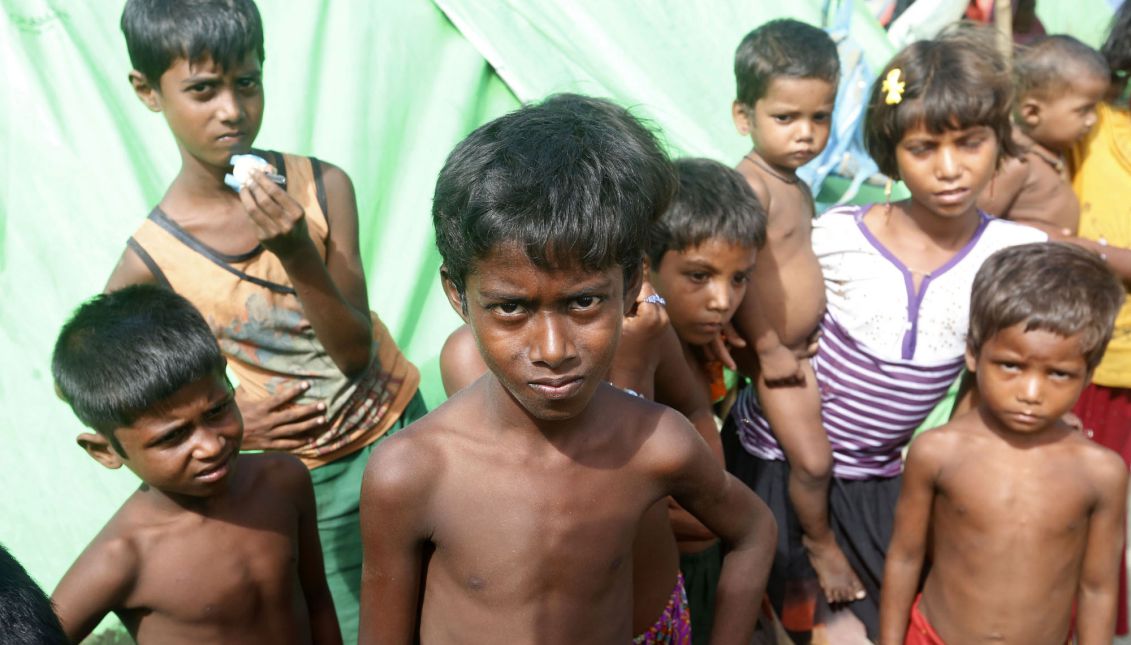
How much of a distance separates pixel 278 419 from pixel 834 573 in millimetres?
1506

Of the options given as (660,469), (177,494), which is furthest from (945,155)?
(177,494)

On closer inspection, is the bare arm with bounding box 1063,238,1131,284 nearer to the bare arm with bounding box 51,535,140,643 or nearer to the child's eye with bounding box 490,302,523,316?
the child's eye with bounding box 490,302,523,316

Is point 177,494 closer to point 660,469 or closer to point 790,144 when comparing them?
point 660,469

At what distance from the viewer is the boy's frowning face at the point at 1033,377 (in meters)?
2.25

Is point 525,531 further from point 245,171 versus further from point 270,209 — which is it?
point 245,171

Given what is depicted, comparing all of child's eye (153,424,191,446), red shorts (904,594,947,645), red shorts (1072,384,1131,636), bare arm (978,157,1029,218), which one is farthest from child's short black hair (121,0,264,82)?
red shorts (1072,384,1131,636)

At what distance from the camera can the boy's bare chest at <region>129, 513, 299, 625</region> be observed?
6.18 ft

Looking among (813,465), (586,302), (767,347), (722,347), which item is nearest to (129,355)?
(586,302)

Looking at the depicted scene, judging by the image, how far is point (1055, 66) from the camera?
3.58 metres

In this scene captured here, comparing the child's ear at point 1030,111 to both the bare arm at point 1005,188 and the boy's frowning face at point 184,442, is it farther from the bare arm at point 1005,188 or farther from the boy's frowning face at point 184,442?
the boy's frowning face at point 184,442

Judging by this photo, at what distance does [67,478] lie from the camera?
2.89 meters

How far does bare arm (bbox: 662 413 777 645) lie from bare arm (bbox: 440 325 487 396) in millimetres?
471

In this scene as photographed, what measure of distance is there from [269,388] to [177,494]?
45 centimetres

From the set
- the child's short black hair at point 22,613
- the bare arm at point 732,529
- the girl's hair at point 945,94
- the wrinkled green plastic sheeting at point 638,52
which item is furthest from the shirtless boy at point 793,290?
the child's short black hair at point 22,613
